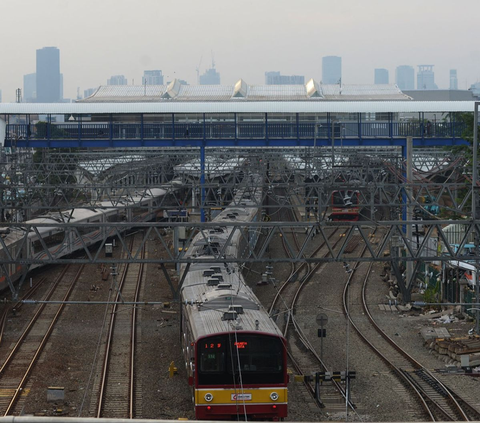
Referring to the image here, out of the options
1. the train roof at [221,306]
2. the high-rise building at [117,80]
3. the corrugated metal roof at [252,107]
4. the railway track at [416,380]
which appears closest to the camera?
the train roof at [221,306]

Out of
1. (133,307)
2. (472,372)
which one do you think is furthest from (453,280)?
(133,307)

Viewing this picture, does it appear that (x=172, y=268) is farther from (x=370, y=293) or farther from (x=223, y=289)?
(x=223, y=289)

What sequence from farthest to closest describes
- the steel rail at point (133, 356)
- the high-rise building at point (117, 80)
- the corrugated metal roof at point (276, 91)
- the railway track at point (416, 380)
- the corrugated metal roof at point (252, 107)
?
the high-rise building at point (117, 80)
the corrugated metal roof at point (276, 91)
the corrugated metal roof at point (252, 107)
the steel rail at point (133, 356)
the railway track at point (416, 380)

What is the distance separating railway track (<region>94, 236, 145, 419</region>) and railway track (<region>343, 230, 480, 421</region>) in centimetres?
422

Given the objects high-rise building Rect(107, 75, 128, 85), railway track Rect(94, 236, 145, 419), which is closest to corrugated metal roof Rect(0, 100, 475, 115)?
railway track Rect(94, 236, 145, 419)

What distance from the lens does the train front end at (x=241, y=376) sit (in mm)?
9961

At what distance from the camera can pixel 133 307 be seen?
1905 centimetres

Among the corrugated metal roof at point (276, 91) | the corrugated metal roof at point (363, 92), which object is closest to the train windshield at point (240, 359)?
the corrugated metal roof at point (276, 91)

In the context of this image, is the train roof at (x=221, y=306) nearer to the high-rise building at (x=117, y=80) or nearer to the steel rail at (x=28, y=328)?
the steel rail at (x=28, y=328)

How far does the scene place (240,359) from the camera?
10.0 metres

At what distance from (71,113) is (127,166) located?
315 inches

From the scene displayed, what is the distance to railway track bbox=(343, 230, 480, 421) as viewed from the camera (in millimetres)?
10953

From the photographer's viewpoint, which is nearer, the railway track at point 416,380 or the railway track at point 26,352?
the railway track at point 416,380

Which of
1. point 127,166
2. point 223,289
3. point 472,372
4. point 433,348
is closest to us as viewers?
point 223,289
